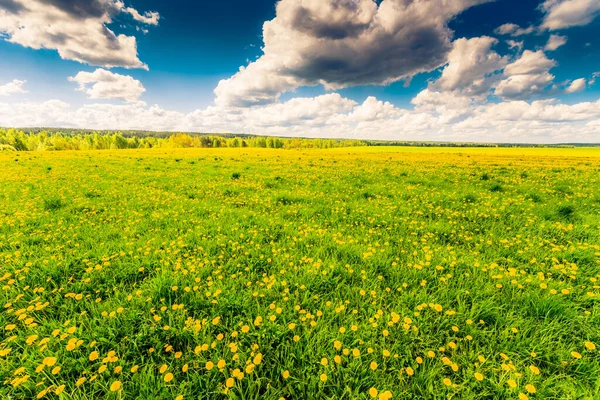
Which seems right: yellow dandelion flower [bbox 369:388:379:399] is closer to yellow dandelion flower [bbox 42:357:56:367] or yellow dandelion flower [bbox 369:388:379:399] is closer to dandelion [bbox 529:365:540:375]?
dandelion [bbox 529:365:540:375]

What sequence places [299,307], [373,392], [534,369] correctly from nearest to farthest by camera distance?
[373,392]
[534,369]
[299,307]

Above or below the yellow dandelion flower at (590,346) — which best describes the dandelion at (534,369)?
below

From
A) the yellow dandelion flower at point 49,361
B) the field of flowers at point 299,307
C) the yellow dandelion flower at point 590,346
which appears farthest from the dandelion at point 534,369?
the yellow dandelion flower at point 49,361

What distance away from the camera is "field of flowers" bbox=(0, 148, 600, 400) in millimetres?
2572

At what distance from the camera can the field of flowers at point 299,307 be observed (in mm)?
2572

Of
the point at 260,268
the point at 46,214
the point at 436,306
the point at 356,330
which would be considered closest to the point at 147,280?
the point at 260,268

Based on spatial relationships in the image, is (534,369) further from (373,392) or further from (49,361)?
(49,361)

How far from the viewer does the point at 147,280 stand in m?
4.25

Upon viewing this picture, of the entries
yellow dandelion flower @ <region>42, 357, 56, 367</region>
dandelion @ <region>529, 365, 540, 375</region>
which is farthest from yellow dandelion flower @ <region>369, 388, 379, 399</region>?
yellow dandelion flower @ <region>42, 357, 56, 367</region>

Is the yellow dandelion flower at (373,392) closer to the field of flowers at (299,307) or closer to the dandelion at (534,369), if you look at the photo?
the field of flowers at (299,307)

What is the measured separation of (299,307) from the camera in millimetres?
3496

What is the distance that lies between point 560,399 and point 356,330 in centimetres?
196

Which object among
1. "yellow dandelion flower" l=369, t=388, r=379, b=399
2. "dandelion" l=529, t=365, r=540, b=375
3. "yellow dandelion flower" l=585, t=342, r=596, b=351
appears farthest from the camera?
"yellow dandelion flower" l=585, t=342, r=596, b=351

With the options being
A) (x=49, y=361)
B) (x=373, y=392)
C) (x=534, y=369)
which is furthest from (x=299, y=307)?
(x=49, y=361)
